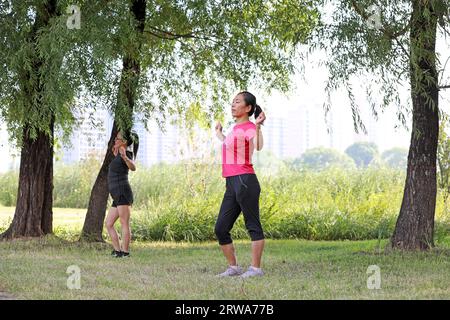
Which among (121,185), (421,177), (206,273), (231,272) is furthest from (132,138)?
(421,177)

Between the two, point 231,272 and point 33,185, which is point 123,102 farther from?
point 231,272

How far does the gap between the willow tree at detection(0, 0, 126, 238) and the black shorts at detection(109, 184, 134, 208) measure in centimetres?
112

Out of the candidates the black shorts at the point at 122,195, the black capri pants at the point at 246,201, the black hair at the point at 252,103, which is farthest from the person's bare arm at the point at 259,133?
the black shorts at the point at 122,195

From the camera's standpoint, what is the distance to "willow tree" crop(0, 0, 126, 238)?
349 inches

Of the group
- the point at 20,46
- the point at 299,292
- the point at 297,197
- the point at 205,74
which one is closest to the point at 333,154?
the point at 297,197

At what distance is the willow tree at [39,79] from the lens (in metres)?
8.87

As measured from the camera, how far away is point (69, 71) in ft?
28.9

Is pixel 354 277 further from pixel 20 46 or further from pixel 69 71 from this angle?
pixel 20 46

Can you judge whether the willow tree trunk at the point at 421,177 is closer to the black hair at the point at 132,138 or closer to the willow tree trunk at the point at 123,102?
the black hair at the point at 132,138

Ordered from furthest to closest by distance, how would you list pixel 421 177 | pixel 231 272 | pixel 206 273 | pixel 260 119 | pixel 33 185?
pixel 33 185, pixel 421 177, pixel 206 273, pixel 231 272, pixel 260 119

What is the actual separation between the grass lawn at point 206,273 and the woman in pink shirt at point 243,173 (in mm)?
457

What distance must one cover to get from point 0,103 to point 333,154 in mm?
31691

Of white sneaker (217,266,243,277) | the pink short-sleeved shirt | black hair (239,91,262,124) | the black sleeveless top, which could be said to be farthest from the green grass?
black hair (239,91,262,124)

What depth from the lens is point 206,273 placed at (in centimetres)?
761
